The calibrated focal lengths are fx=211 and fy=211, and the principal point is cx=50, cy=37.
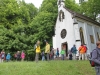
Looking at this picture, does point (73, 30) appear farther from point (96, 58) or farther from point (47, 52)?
point (96, 58)

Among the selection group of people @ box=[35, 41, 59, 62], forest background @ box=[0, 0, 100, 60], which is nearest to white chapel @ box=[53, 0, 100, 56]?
forest background @ box=[0, 0, 100, 60]

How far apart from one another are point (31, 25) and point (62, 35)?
23.2ft

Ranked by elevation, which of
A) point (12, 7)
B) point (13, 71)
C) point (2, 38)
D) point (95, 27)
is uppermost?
point (12, 7)

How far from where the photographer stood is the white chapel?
117 ft

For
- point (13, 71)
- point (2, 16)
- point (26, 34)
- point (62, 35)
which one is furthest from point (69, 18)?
point (13, 71)

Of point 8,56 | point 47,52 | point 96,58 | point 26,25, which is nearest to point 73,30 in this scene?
point 26,25

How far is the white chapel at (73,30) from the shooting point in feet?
117

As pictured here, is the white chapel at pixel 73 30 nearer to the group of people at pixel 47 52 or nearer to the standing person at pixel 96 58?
the group of people at pixel 47 52

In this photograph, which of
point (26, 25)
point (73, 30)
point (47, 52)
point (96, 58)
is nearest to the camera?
point (96, 58)

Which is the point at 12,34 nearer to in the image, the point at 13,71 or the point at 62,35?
the point at 62,35

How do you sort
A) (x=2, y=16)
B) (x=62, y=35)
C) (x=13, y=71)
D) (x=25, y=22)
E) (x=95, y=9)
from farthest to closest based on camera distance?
(x=25, y=22)
(x=2, y=16)
(x=62, y=35)
(x=95, y=9)
(x=13, y=71)

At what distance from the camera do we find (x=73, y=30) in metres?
35.8

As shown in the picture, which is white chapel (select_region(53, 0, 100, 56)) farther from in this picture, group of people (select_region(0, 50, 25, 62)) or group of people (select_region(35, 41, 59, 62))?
group of people (select_region(0, 50, 25, 62))

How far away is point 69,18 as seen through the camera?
36.9 m
